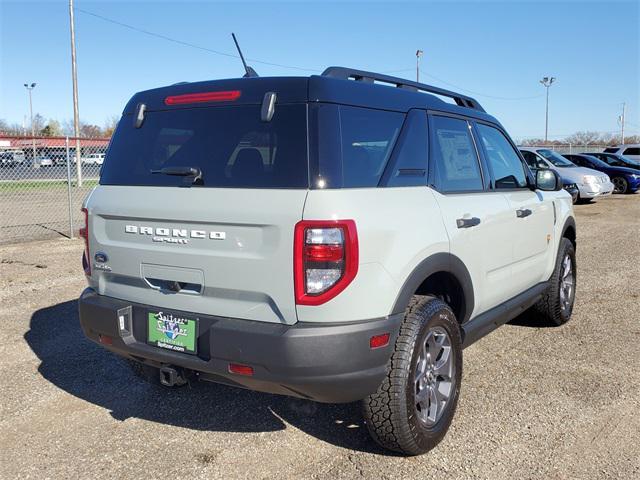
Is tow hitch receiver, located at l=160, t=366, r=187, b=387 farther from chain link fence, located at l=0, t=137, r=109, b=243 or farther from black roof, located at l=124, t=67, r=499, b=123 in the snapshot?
chain link fence, located at l=0, t=137, r=109, b=243

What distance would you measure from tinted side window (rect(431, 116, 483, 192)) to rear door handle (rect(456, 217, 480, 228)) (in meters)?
0.20

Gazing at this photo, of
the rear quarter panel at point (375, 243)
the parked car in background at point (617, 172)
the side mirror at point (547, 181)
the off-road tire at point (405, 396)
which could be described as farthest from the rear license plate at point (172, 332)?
the parked car in background at point (617, 172)

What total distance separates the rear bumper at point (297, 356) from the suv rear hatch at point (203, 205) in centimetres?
9

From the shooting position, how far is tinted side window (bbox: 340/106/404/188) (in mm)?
2797

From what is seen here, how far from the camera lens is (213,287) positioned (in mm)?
2822

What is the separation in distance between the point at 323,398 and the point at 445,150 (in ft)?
5.59

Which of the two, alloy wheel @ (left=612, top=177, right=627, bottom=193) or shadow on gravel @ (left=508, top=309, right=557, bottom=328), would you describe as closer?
shadow on gravel @ (left=508, top=309, right=557, bottom=328)

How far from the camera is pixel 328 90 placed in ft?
9.23

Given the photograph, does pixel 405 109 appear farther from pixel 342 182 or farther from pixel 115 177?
pixel 115 177

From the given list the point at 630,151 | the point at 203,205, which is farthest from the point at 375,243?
the point at 630,151

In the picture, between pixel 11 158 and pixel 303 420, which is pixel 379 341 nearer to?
pixel 303 420

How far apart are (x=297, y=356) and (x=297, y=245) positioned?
491 millimetres

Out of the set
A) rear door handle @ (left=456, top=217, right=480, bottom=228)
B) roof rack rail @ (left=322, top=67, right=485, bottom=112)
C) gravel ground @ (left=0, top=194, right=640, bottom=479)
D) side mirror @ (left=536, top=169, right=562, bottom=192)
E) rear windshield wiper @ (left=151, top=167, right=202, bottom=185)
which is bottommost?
gravel ground @ (left=0, top=194, right=640, bottom=479)

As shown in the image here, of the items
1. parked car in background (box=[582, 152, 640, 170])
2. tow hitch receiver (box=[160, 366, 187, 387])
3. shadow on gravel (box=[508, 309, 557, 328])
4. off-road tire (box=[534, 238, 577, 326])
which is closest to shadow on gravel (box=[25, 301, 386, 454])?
tow hitch receiver (box=[160, 366, 187, 387])
